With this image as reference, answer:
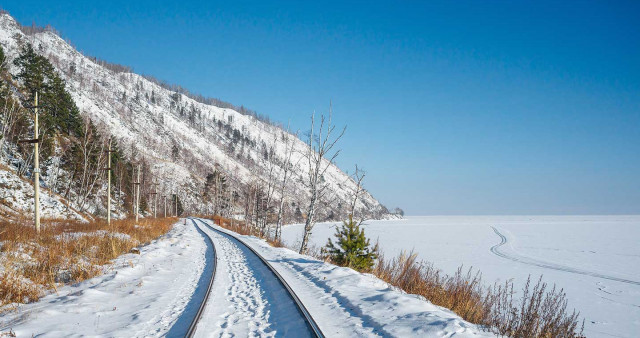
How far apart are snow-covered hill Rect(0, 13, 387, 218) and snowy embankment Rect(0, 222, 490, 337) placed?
64.5 metres

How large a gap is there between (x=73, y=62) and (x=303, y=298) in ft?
548

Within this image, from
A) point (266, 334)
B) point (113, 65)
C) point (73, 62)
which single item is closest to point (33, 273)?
point (266, 334)

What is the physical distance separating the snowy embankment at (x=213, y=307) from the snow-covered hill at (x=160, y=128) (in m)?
64.5

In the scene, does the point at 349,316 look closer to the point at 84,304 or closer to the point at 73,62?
the point at 84,304

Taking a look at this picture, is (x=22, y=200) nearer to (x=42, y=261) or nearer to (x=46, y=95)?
(x=46, y=95)

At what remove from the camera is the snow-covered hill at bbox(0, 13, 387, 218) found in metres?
89.0

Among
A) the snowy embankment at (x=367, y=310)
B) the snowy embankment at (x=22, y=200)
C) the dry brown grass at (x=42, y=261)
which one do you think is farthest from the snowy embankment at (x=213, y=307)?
the snowy embankment at (x=22, y=200)

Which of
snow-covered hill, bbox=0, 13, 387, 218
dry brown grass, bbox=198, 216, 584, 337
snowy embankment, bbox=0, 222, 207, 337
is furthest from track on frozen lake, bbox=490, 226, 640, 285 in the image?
snow-covered hill, bbox=0, 13, 387, 218

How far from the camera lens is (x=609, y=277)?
21.0 metres

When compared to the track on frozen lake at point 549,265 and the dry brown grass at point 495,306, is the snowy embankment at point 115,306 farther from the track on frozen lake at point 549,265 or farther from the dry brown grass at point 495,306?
the track on frozen lake at point 549,265

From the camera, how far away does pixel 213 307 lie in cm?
615

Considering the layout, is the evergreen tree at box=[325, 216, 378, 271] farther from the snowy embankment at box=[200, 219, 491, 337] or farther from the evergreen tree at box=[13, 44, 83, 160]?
the evergreen tree at box=[13, 44, 83, 160]

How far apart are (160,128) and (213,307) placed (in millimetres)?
132219

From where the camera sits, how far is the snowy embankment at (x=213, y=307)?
5.00m
